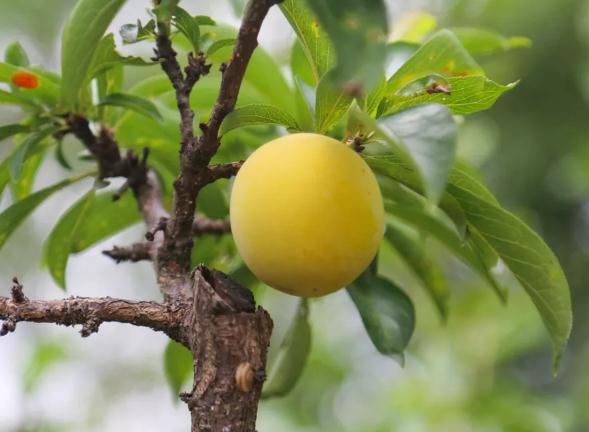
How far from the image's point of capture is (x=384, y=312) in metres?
0.80

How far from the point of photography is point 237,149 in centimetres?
96

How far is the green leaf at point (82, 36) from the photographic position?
61 centimetres

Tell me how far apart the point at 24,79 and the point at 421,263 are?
0.53 meters

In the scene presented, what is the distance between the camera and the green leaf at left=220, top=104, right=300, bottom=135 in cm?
60

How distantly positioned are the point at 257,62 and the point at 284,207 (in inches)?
18.9

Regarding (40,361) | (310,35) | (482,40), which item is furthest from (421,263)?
(40,361)

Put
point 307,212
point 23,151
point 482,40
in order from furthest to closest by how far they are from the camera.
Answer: point 482,40
point 23,151
point 307,212

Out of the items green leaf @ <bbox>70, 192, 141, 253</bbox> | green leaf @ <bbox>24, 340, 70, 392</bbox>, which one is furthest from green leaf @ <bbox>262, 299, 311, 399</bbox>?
green leaf @ <bbox>24, 340, 70, 392</bbox>

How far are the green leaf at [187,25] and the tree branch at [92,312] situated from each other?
0.79 feet

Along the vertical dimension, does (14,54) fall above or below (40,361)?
above

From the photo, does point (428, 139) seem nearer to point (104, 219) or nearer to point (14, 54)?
point (14, 54)

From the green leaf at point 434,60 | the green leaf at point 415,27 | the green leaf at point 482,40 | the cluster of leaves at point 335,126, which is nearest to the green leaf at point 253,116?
the cluster of leaves at point 335,126

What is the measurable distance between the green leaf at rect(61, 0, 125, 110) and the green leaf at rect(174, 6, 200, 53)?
0.20 ft

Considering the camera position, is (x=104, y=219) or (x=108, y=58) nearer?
(x=108, y=58)
